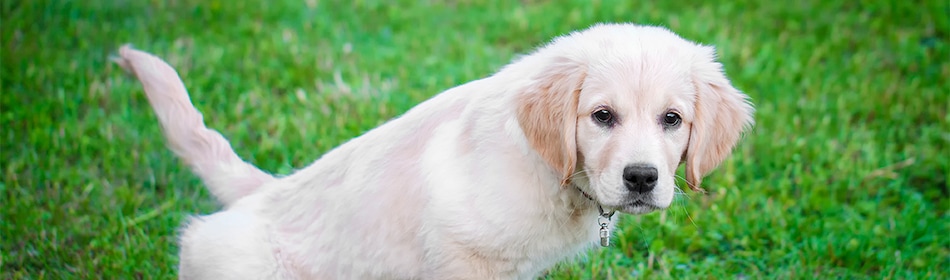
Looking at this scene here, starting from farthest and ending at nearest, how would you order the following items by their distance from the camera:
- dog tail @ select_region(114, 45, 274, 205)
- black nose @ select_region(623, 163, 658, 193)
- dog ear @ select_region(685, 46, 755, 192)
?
dog tail @ select_region(114, 45, 274, 205) < dog ear @ select_region(685, 46, 755, 192) < black nose @ select_region(623, 163, 658, 193)

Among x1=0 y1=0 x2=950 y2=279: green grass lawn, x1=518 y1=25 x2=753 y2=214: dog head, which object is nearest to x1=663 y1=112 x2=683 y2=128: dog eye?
x1=518 y1=25 x2=753 y2=214: dog head

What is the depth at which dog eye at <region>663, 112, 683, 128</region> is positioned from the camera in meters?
3.28

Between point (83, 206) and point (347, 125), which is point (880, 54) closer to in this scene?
point (347, 125)

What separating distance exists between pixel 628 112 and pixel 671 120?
176mm

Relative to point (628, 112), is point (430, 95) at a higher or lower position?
lower

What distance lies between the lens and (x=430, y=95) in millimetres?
6582

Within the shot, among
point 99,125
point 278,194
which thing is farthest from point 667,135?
point 99,125

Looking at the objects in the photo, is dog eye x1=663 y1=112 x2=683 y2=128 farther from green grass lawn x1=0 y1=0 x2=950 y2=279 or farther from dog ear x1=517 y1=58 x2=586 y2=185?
green grass lawn x1=0 y1=0 x2=950 y2=279

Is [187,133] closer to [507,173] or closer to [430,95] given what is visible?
[507,173]

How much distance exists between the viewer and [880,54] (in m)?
7.62

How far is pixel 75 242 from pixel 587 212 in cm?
260

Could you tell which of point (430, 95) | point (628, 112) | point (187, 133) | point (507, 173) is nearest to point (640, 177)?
point (628, 112)

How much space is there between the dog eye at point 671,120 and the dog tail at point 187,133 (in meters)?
1.81

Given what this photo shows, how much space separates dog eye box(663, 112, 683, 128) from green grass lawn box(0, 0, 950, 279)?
3.67ft
